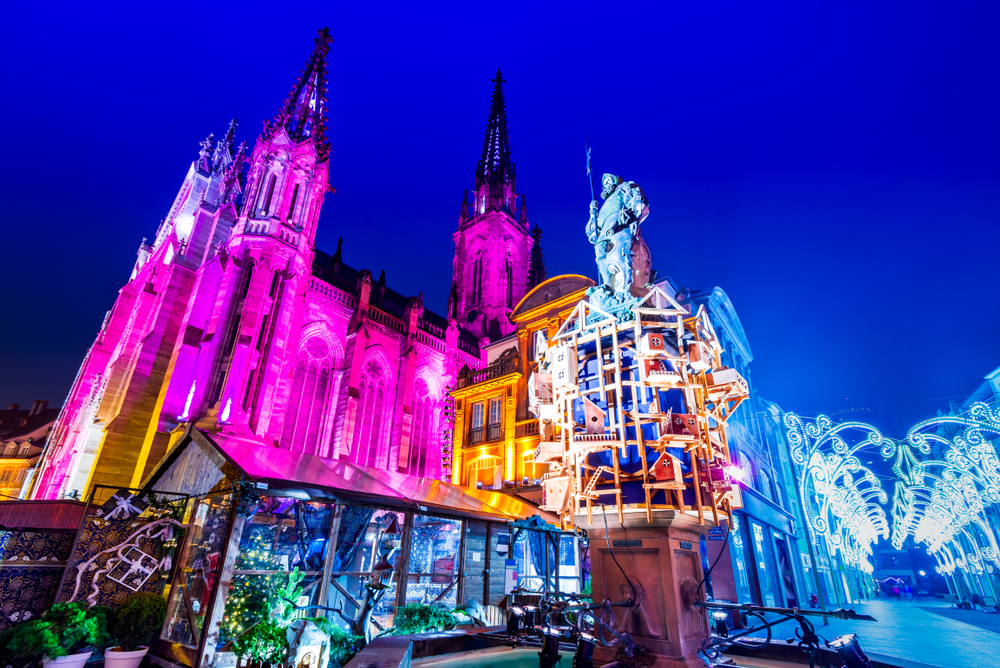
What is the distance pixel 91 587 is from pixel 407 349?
69.2 feet

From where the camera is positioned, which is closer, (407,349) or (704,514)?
(704,514)

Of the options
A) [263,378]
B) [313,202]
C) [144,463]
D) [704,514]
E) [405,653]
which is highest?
[313,202]

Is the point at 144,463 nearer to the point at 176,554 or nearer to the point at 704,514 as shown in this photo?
the point at 176,554

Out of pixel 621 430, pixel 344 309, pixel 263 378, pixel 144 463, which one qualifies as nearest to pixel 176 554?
pixel 621 430

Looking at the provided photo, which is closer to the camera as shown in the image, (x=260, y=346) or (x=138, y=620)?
(x=138, y=620)

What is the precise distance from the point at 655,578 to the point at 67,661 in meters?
6.97

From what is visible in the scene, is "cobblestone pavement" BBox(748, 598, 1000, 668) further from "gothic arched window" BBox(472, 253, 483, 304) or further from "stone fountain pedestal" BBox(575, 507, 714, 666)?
"gothic arched window" BBox(472, 253, 483, 304)

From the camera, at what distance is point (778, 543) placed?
21172mm

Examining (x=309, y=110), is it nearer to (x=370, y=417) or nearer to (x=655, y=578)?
(x=370, y=417)

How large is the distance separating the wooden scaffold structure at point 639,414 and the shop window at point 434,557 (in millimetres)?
5728

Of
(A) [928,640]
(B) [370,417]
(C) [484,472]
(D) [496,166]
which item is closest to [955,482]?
(A) [928,640]

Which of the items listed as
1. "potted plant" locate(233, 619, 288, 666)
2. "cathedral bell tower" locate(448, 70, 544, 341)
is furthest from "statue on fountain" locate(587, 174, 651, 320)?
"cathedral bell tower" locate(448, 70, 544, 341)

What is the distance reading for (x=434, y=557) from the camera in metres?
10.6

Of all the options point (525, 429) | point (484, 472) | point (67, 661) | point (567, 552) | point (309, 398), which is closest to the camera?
point (67, 661)
